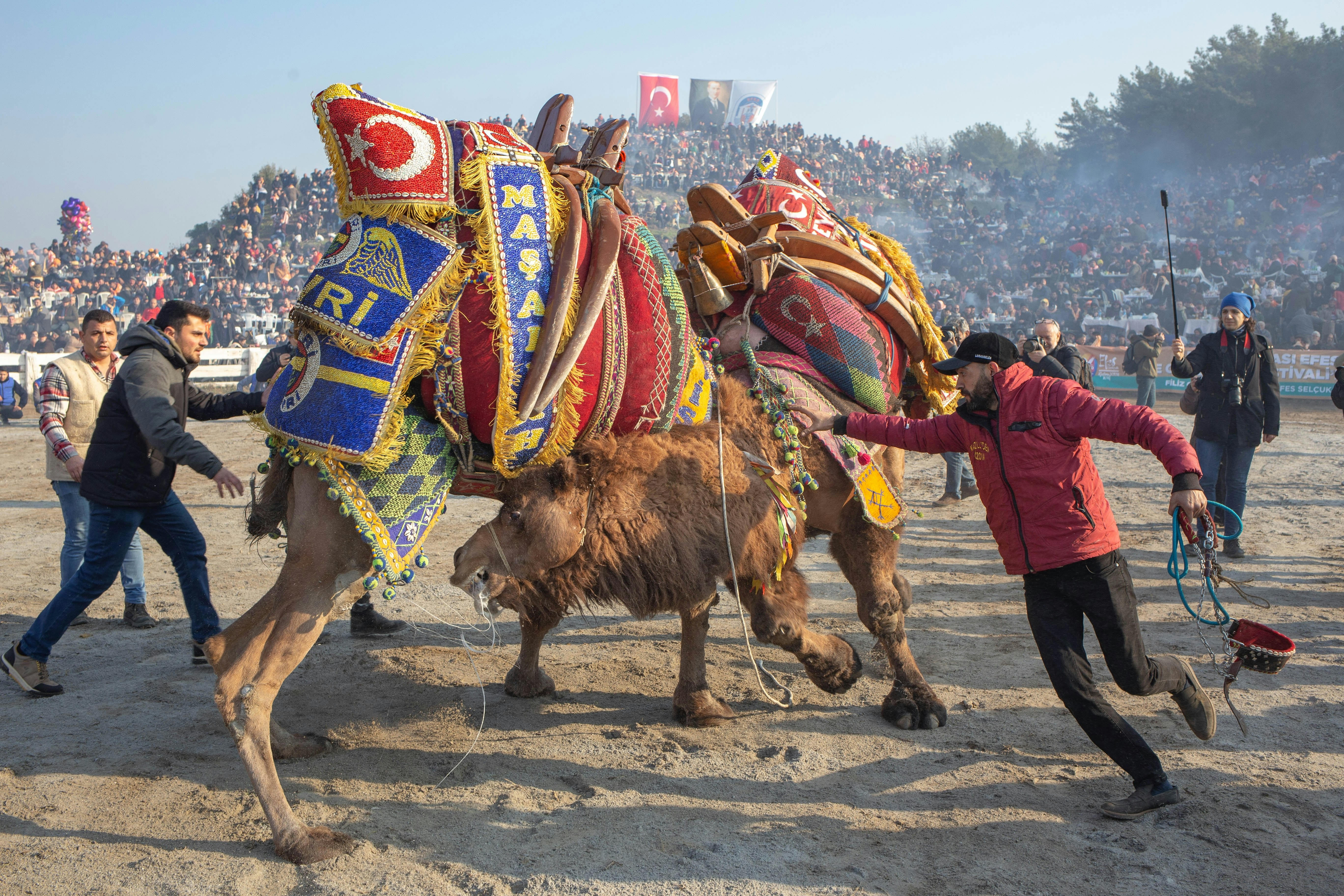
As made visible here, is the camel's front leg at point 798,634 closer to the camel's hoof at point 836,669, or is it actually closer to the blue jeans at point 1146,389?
the camel's hoof at point 836,669

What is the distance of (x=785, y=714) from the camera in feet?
14.8

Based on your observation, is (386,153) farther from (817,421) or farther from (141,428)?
(141,428)

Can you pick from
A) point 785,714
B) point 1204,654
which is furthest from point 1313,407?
point 785,714

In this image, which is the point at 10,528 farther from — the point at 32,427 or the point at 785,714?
the point at 32,427

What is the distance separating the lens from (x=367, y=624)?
18.5 ft

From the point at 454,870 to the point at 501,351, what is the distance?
1823 mm

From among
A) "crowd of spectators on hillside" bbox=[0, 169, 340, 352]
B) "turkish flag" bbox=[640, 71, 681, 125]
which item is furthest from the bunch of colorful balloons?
"turkish flag" bbox=[640, 71, 681, 125]

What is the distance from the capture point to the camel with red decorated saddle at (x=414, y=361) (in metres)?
3.07

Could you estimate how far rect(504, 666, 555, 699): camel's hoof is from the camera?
15.5ft

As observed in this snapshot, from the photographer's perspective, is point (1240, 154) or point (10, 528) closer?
point (10, 528)

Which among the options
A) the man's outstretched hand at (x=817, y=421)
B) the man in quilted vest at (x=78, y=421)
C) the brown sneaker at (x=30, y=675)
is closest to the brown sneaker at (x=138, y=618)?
the man in quilted vest at (x=78, y=421)

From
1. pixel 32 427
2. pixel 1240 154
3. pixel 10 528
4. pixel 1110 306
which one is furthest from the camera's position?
pixel 1240 154

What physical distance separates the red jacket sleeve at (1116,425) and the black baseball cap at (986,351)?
0.25m

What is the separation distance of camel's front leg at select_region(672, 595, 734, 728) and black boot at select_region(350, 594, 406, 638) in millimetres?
2194
